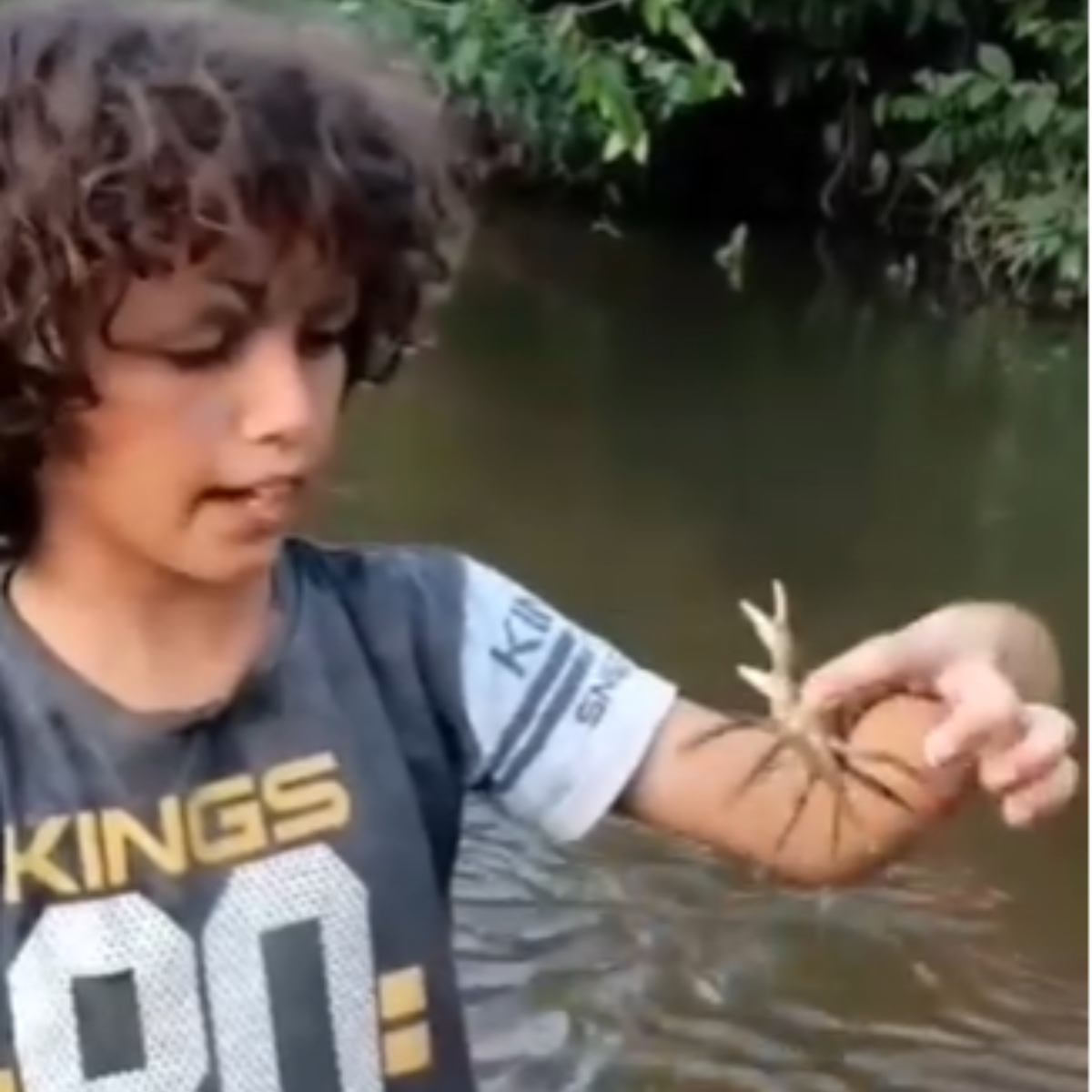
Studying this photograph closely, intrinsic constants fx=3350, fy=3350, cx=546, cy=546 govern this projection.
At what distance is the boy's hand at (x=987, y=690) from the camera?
163cm

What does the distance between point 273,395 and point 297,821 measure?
0.23m

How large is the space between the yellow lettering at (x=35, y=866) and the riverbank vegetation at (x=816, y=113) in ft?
20.8

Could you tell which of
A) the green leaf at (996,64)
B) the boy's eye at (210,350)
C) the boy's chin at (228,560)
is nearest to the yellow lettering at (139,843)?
the boy's chin at (228,560)

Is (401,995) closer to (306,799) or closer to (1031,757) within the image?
(306,799)

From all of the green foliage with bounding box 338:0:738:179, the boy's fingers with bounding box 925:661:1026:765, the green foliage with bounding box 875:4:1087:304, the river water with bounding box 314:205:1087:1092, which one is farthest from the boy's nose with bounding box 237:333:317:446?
the green foliage with bounding box 875:4:1087:304

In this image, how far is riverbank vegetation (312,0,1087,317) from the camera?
360 inches

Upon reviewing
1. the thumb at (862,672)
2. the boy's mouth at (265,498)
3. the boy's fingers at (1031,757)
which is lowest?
the boy's fingers at (1031,757)

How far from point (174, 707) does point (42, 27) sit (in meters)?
0.35

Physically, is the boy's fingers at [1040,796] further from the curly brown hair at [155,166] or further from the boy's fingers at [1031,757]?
the curly brown hair at [155,166]

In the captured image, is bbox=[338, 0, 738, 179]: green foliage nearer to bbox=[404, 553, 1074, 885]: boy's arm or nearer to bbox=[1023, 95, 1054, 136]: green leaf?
bbox=[1023, 95, 1054, 136]: green leaf

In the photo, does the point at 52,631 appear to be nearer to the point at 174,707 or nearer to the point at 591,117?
the point at 174,707

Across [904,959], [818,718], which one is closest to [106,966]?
[818,718]

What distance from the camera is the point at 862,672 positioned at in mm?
1702

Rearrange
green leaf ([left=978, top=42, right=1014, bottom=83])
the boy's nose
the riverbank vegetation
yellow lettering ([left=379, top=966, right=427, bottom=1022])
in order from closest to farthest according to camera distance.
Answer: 1. the boy's nose
2. yellow lettering ([left=379, top=966, right=427, bottom=1022])
3. the riverbank vegetation
4. green leaf ([left=978, top=42, right=1014, bottom=83])
